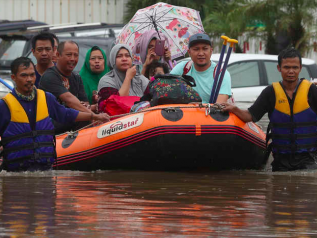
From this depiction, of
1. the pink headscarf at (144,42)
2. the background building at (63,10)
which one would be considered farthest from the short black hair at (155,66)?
the background building at (63,10)

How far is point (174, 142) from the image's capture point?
7957mm

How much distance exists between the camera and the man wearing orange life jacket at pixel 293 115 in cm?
798

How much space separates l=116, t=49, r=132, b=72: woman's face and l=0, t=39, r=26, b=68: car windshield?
7663 mm

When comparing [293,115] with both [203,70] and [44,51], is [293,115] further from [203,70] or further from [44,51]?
[44,51]

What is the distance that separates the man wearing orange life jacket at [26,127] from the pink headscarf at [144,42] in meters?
2.36

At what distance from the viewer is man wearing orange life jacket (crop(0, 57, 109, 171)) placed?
7.59m

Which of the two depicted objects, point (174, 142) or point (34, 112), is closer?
point (34, 112)

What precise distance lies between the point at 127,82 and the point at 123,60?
33 cm

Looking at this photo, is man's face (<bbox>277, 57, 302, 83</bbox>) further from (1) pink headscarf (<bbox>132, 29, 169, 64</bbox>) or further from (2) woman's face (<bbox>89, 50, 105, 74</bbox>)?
(2) woman's face (<bbox>89, 50, 105, 74</bbox>)

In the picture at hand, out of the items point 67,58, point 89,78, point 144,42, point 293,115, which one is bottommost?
point 293,115

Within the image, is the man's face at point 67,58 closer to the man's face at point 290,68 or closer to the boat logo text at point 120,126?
the boat logo text at point 120,126

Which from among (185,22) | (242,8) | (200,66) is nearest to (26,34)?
(185,22)

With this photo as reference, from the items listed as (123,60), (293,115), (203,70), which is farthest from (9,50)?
(293,115)

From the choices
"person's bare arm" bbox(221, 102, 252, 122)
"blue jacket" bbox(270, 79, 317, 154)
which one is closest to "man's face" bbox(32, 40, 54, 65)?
"person's bare arm" bbox(221, 102, 252, 122)
